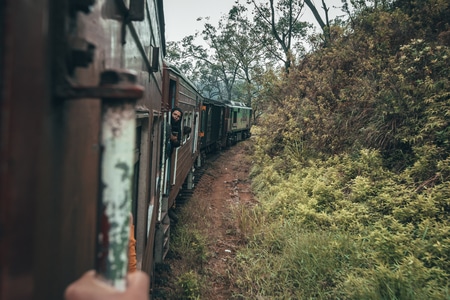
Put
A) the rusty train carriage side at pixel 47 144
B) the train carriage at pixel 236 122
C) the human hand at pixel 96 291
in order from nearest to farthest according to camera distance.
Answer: the rusty train carriage side at pixel 47 144, the human hand at pixel 96 291, the train carriage at pixel 236 122

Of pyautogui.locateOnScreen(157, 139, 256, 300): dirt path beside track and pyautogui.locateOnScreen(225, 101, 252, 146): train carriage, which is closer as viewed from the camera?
pyautogui.locateOnScreen(157, 139, 256, 300): dirt path beside track

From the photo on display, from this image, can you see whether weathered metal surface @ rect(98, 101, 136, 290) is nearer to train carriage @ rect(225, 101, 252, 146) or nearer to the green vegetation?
the green vegetation

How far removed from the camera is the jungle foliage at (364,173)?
14.3 ft

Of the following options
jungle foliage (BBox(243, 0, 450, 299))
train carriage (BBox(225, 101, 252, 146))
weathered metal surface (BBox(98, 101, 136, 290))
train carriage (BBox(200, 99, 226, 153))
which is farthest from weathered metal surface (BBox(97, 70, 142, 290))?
train carriage (BBox(225, 101, 252, 146))

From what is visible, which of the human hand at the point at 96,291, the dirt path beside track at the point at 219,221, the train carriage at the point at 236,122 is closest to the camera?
the human hand at the point at 96,291

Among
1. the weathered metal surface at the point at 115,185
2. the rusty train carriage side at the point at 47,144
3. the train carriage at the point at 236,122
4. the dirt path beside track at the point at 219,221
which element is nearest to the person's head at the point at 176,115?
the dirt path beside track at the point at 219,221

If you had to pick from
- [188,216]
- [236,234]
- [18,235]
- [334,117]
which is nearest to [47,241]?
[18,235]

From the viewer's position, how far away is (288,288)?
4.55m

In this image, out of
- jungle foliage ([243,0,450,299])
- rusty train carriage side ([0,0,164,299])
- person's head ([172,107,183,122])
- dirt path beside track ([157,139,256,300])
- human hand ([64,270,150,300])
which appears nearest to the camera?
rusty train carriage side ([0,0,164,299])

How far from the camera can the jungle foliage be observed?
437 centimetres

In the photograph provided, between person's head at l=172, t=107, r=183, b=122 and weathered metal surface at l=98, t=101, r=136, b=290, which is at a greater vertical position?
person's head at l=172, t=107, r=183, b=122

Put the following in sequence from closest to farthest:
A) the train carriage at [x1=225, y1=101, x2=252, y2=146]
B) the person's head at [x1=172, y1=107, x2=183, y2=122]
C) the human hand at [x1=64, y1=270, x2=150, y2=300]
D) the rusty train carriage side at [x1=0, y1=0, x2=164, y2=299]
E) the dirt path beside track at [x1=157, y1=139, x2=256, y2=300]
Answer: the rusty train carriage side at [x1=0, y1=0, x2=164, y2=299] → the human hand at [x1=64, y1=270, x2=150, y2=300] → the dirt path beside track at [x1=157, y1=139, x2=256, y2=300] → the person's head at [x1=172, y1=107, x2=183, y2=122] → the train carriage at [x1=225, y1=101, x2=252, y2=146]

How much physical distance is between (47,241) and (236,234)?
625 cm

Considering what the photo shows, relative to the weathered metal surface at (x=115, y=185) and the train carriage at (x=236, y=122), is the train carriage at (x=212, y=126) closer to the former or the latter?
the train carriage at (x=236, y=122)
